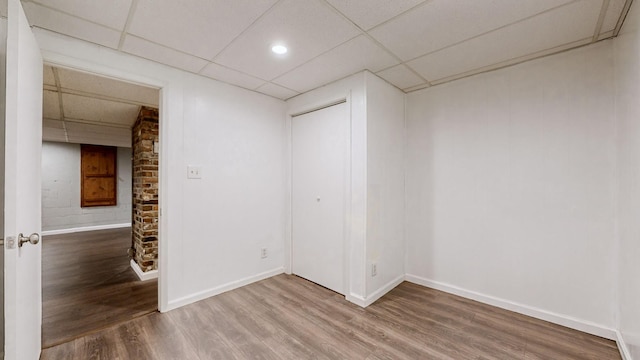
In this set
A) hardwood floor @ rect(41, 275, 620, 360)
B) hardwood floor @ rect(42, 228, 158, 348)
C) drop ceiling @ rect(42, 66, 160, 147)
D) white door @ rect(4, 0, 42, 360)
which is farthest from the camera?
drop ceiling @ rect(42, 66, 160, 147)

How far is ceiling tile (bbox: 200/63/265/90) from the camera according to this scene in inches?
98.6

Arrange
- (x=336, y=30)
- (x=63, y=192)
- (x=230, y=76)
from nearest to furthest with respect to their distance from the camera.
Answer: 1. (x=336, y=30)
2. (x=230, y=76)
3. (x=63, y=192)

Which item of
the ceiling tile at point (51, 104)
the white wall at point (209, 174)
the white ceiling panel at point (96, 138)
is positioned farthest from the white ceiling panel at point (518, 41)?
the white ceiling panel at point (96, 138)

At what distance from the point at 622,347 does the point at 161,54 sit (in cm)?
418

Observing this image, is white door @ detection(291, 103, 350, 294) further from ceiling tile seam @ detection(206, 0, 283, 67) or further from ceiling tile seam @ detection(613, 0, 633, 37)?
ceiling tile seam @ detection(613, 0, 633, 37)

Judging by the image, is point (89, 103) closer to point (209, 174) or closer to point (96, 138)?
point (209, 174)

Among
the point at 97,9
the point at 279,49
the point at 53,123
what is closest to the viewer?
the point at 97,9

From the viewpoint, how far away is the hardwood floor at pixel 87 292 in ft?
7.23

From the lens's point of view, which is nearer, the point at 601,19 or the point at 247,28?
the point at 601,19

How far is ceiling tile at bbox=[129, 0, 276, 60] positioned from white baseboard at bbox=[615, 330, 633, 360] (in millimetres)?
3219

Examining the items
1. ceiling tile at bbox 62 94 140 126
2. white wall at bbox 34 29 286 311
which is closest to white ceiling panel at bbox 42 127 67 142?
ceiling tile at bbox 62 94 140 126

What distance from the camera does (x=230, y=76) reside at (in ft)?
8.81

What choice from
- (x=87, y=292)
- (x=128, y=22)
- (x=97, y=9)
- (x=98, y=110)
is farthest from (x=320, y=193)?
(x=98, y=110)

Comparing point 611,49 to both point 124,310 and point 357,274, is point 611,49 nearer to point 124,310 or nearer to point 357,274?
point 357,274
